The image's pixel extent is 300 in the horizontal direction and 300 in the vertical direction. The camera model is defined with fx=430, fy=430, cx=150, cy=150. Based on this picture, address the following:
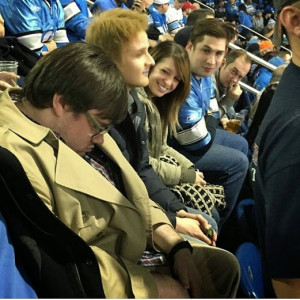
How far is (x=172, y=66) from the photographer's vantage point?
7.70 feet

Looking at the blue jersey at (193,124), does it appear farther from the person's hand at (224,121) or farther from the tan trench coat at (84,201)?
the tan trench coat at (84,201)

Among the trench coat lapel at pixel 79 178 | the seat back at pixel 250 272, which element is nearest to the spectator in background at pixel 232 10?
the seat back at pixel 250 272

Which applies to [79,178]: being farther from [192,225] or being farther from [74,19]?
[74,19]

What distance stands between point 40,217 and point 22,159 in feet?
0.72

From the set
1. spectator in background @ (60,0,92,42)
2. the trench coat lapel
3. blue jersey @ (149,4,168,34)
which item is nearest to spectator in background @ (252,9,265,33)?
blue jersey @ (149,4,168,34)

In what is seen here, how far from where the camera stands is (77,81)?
4.10ft

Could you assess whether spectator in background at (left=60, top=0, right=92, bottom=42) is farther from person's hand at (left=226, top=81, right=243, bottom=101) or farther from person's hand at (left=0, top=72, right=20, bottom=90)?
person's hand at (left=0, top=72, right=20, bottom=90)

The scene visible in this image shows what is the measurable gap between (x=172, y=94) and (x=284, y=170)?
1.60 m

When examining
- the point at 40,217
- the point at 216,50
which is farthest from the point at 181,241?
the point at 216,50

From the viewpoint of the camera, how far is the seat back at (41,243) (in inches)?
35.8

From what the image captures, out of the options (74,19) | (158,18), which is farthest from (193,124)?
(158,18)

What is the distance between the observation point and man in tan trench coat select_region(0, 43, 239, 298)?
115 centimetres

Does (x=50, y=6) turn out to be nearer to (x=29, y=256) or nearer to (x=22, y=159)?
(x=22, y=159)

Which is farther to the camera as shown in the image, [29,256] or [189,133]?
[189,133]
